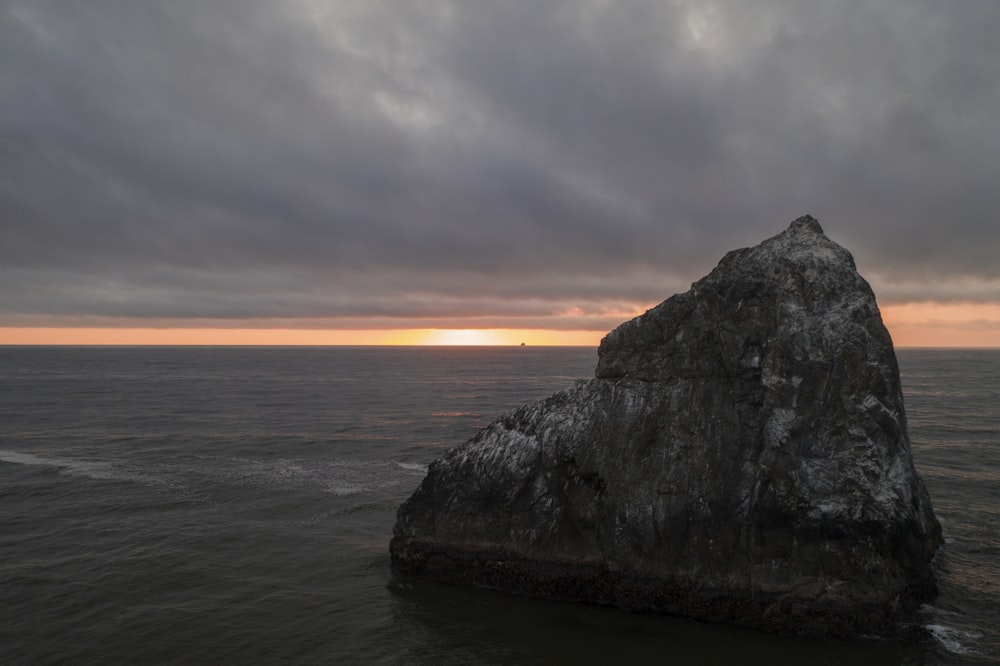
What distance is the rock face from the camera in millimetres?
17328

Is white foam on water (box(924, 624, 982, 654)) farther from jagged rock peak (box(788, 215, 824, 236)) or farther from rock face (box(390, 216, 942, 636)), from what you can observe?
jagged rock peak (box(788, 215, 824, 236))

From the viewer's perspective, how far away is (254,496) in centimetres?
3062

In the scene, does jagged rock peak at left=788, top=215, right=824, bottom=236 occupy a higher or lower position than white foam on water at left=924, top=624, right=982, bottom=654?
higher

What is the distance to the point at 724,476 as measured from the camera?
18.8 m

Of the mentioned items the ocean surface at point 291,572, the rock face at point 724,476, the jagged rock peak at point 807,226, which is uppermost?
the jagged rock peak at point 807,226

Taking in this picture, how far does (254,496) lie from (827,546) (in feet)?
84.0

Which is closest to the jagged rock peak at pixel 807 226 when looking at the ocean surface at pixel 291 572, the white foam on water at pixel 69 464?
the ocean surface at pixel 291 572

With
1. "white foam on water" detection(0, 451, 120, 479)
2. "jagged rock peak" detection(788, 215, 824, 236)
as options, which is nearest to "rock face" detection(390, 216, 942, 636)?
"jagged rock peak" detection(788, 215, 824, 236)

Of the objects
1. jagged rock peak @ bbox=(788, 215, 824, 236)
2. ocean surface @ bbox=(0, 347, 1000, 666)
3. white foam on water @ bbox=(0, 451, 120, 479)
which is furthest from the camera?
white foam on water @ bbox=(0, 451, 120, 479)

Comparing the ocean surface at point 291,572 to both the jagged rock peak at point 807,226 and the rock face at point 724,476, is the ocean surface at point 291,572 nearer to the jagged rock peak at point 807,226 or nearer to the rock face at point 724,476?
the rock face at point 724,476

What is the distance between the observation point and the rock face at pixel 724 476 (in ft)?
56.9

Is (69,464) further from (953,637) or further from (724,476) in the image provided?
(953,637)

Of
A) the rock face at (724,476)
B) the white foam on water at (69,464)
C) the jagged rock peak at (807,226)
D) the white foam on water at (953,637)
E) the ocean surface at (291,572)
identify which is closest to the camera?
the white foam on water at (953,637)

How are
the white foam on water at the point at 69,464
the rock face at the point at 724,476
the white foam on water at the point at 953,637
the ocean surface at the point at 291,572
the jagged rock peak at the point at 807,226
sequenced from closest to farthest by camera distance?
the white foam on water at the point at 953,637 < the ocean surface at the point at 291,572 < the rock face at the point at 724,476 < the jagged rock peak at the point at 807,226 < the white foam on water at the point at 69,464
